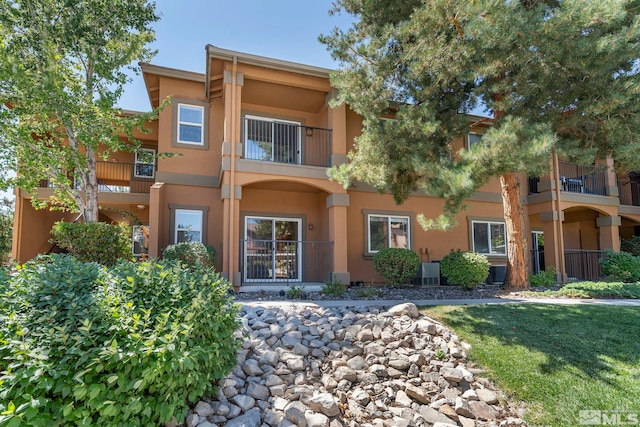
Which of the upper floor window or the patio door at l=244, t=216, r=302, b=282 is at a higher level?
the upper floor window

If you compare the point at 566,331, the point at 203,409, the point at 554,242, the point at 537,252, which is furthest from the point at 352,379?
the point at 537,252

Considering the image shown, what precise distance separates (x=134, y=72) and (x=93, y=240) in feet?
17.3

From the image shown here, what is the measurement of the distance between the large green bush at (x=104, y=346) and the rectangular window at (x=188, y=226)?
7.27 meters

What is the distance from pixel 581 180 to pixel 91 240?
17.0 m

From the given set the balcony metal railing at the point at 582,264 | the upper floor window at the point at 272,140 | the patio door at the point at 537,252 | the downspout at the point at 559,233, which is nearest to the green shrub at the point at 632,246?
the balcony metal railing at the point at 582,264

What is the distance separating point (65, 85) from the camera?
29.3 feet

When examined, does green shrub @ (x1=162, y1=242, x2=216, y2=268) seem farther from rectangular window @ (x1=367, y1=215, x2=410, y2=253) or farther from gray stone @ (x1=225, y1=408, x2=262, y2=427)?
gray stone @ (x1=225, y1=408, x2=262, y2=427)

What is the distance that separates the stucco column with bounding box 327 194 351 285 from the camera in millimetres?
10109

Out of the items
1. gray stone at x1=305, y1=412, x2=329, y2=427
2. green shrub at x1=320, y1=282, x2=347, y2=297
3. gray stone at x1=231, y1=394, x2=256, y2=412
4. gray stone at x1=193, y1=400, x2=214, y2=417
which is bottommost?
gray stone at x1=305, y1=412, x2=329, y2=427

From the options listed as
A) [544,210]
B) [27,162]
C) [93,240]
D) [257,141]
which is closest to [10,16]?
[27,162]

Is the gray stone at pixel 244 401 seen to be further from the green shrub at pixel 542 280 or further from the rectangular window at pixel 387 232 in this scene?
the green shrub at pixel 542 280

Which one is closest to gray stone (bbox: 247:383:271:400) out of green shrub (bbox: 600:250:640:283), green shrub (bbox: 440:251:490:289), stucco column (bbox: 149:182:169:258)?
stucco column (bbox: 149:182:169:258)

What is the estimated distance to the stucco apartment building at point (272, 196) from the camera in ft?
32.3

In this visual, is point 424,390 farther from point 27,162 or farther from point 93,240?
point 27,162
